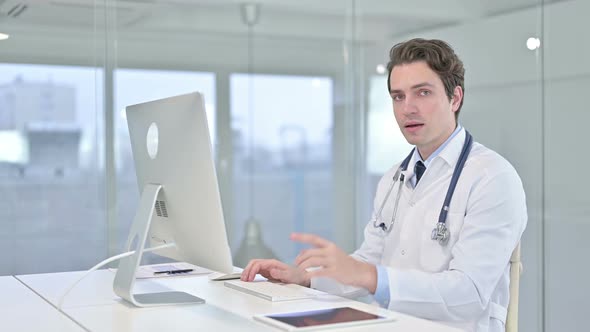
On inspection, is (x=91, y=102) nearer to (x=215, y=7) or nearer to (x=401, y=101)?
(x=215, y=7)

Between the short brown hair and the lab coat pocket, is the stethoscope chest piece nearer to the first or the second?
the lab coat pocket

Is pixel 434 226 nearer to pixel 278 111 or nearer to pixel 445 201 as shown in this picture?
pixel 445 201

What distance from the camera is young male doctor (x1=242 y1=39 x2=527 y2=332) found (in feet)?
7.23

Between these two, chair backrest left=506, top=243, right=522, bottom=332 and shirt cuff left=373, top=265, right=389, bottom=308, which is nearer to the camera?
shirt cuff left=373, top=265, right=389, bottom=308

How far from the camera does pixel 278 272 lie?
2469mm

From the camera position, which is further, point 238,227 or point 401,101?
point 238,227

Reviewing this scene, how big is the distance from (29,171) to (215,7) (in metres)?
1.35

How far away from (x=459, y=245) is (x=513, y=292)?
0.72 feet

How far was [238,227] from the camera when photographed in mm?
4602

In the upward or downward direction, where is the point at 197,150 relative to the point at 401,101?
downward

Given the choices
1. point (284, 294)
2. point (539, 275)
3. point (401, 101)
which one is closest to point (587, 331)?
point (539, 275)

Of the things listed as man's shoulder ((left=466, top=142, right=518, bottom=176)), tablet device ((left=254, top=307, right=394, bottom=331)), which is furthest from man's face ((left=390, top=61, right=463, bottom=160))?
tablet device ((left=254, top=307, right=394, bottom=331))

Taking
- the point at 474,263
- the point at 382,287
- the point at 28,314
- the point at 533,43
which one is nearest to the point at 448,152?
the point at 474,263

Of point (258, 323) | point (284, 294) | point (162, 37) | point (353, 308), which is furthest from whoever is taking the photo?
point (162, 37)
